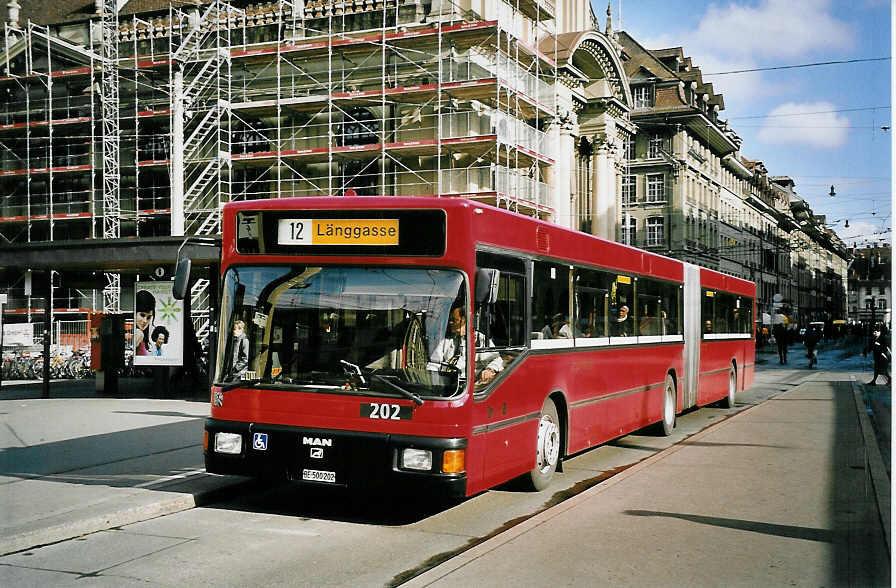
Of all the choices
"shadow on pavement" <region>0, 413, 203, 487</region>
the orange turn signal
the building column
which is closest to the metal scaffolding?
the building column

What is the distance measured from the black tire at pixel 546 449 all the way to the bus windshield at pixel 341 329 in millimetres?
2181

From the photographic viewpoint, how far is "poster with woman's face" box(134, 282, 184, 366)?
21.6m

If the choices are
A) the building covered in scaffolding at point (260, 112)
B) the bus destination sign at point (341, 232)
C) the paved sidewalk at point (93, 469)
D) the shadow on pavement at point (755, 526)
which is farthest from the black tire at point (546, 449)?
the building covered in scaffolding at point (260, 112)

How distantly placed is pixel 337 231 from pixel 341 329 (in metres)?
0.88

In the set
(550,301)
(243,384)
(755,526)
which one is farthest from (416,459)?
(550,301)

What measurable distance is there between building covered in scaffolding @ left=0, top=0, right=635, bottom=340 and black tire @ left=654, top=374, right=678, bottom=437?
20004 millimetres

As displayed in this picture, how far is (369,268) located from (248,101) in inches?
1300

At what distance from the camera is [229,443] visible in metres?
8.61

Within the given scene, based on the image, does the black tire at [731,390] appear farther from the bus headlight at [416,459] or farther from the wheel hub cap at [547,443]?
the bus headlight at [416,459]

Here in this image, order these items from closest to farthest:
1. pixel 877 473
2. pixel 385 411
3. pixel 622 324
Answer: pixel 385 411, pixel 877 473, pixel 622 324

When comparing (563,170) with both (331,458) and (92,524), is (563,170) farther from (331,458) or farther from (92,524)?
(92,524)

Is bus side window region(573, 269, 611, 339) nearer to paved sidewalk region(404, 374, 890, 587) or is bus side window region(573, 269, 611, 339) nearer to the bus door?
paved sidewalk region(404, 374, 890, 587)

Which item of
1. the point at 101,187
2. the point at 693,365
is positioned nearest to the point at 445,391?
the point at 693,365

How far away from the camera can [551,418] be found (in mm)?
10352
